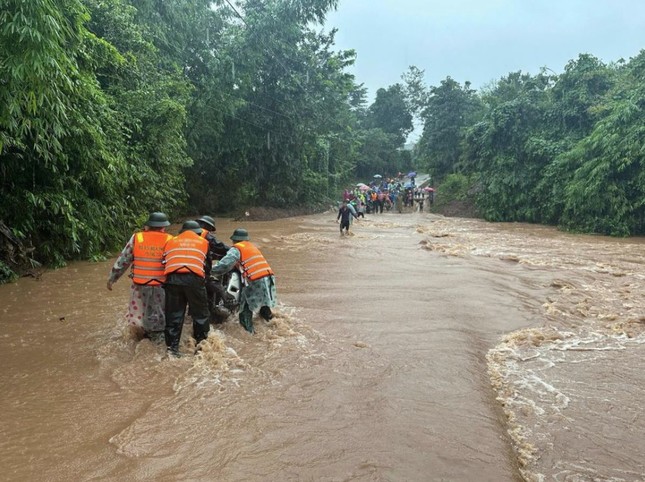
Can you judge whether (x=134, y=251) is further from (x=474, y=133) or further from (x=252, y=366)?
(x=474, y=133)

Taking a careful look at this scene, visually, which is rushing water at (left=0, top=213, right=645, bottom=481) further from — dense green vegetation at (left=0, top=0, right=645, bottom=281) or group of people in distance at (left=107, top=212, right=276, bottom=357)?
dense green vegetation at (left=0, top=0, right=645, bottom=281)

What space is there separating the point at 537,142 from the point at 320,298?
61.3 ft

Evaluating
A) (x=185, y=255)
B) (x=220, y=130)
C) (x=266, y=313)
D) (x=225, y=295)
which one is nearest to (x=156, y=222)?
(x=185, y=255)

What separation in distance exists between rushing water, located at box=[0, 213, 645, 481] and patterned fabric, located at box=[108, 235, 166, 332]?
10.8 inches

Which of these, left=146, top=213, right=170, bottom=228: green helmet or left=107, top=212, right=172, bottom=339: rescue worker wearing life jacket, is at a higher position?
left=146, top=213, right=170, bottom=228: green helmet

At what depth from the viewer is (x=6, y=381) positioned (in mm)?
4578

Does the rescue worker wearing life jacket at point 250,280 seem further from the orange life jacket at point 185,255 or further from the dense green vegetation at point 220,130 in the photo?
the dense green vegetation at point 220,130

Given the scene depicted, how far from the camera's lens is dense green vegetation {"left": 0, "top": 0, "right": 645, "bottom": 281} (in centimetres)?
891

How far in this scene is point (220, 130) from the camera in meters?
24.4

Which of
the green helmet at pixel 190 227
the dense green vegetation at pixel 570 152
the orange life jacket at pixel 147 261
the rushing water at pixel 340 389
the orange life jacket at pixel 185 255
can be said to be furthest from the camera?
the dense green vegetation at pixel 570 152

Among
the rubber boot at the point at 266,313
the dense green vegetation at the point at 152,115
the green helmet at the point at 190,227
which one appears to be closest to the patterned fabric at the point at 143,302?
the green helmet at the point at 190,227

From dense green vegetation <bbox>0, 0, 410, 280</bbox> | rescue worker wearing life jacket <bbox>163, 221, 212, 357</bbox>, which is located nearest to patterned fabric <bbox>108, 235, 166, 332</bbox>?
rescue worker wearing life jacket <bbox>163, 221, 212, 357</bbox>

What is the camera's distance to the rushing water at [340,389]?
11.2 ft

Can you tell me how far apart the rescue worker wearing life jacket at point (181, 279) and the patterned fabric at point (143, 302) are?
201 millimetres
